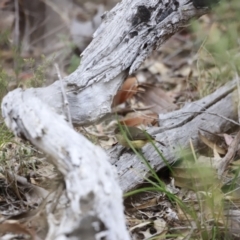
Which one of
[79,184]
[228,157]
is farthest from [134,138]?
[79,184]

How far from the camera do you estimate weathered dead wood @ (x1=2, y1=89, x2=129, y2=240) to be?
4.05 feet

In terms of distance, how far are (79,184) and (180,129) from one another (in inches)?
38.9

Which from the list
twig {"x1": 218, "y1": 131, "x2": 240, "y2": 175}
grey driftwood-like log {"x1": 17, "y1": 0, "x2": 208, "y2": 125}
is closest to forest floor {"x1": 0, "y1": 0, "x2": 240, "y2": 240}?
twig {"x1": 218, "y1": 131, "x2": 240, "y2": 175}

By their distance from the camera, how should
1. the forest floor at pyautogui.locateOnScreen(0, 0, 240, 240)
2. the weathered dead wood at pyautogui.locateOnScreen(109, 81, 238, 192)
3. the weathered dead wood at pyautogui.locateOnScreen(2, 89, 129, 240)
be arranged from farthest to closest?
the weathered dead wood at pyautogui.locateOnScreen(109, 81, 238, 192), the forest floor at pyautogui.locateOnScreen(0, 0, 240, 240), the weathered dead wood at pyautogui.locateOnScreen(2, 89, 129, 240)

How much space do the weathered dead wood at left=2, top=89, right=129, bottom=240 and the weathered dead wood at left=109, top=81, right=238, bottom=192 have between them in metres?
0.52

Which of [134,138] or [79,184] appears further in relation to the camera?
[134,138]

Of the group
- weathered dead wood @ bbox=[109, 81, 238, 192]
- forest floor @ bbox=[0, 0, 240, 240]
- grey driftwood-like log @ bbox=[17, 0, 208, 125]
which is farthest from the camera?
weathered dead wood @ bbox=[109, 81, 238, 192]

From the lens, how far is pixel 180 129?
2.18 metres

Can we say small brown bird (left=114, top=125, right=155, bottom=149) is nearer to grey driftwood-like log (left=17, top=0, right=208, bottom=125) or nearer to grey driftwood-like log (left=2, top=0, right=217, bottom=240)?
grey driftwood-like log (left=2, top=0, right=217, bottom=240)

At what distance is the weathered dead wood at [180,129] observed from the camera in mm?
1908

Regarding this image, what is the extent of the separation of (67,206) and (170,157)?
0.76 meters

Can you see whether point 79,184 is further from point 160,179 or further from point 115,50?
point 160,179

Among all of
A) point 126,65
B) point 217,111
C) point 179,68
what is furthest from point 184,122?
point 179,68

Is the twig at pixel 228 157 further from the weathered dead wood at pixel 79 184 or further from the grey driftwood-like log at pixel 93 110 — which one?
the weathered dead wood at pixel 79 184
